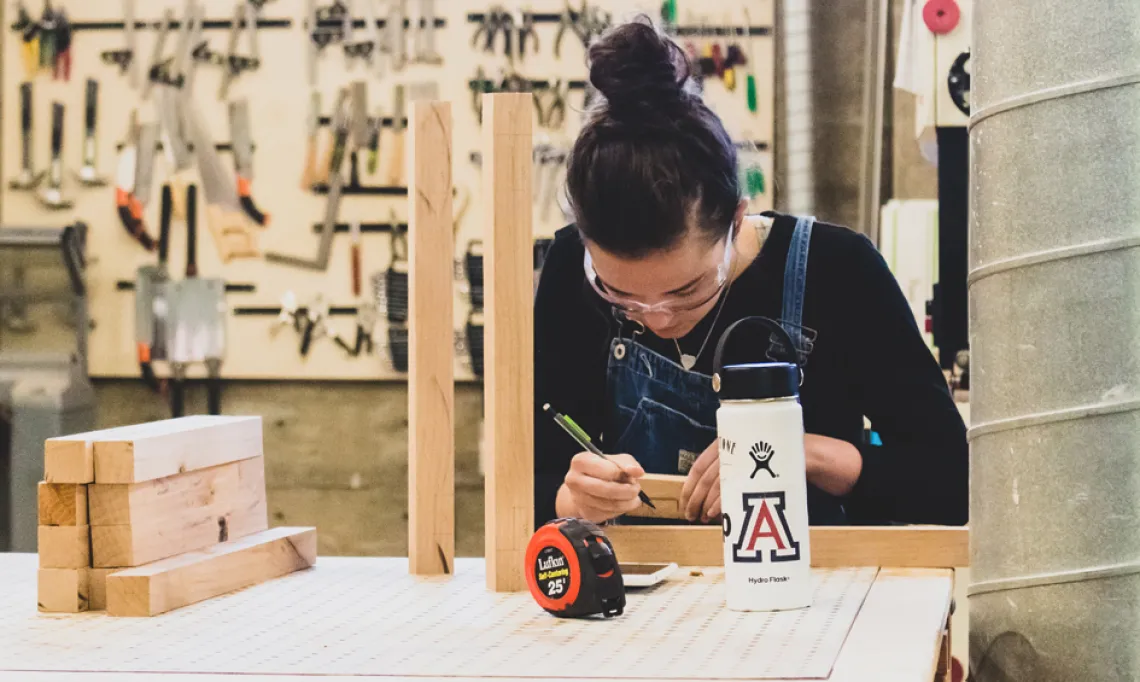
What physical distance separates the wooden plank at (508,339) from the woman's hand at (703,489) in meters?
0.19

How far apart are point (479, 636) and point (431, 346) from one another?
1.32ft

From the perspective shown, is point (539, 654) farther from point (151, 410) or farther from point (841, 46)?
point (151, 410)

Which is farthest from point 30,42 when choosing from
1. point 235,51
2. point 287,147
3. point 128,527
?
point 128,527

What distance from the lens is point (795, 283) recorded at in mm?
1758

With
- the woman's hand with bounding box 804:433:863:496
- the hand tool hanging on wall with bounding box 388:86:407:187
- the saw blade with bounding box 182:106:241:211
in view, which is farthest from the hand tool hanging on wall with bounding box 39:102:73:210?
the woman's hand with bounding box 804:433:863:496

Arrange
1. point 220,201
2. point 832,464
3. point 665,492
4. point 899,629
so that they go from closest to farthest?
point 899,629 < point 665,492 < point 832,464 < point 220,201

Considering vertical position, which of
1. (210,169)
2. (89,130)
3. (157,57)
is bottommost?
(210,169)

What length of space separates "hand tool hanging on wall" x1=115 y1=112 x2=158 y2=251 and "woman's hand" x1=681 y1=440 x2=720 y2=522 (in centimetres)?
290

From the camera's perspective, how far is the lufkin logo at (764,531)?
1.07 m

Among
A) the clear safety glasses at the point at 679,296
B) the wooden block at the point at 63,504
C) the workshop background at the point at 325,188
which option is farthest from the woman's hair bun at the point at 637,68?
the workshop background at the point at 325,188

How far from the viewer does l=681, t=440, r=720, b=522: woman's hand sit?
1354 mm

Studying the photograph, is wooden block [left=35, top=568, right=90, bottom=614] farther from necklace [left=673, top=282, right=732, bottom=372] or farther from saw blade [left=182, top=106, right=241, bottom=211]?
saw blade [left=182, top=106, right=241, bottom=211]

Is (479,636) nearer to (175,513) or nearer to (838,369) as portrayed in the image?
(175,513)

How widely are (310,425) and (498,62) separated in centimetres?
122
